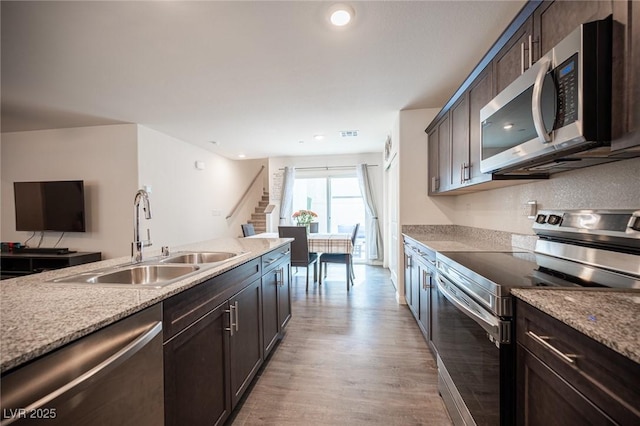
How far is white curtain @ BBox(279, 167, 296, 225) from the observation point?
5941 mm

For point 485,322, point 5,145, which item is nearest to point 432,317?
point 485,322

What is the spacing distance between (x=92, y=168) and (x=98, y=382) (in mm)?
4460

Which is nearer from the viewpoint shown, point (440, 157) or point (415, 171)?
point (440, 157)

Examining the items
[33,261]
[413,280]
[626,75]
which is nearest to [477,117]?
[626,75]

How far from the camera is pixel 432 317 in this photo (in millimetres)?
1949

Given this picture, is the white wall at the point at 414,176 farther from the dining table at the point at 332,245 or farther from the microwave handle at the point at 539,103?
the microwave handle at the point at 539,103

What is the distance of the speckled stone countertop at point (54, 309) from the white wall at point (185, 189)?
10.5 ft

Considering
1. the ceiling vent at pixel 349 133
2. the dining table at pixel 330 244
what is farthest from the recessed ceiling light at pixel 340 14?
the dining table at pixel 330 244

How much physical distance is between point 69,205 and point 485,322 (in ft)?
17.4

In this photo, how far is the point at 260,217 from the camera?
7016 millimetres

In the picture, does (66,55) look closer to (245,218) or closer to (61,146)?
(61,146)

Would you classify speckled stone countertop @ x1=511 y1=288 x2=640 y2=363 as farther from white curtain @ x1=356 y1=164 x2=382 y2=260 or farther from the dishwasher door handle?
white curtain @ x1=356 y1=164 x2=382 y2=260

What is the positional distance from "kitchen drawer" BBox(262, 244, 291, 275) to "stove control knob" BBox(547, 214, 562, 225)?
1.78 meters

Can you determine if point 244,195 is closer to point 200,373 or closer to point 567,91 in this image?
point 200,373
